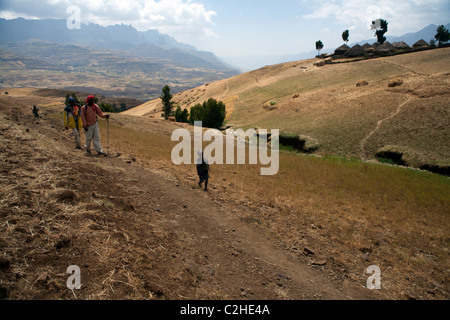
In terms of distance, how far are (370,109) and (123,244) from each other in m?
38.4

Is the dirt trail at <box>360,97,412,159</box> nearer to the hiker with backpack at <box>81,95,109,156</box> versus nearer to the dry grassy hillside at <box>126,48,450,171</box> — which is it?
the dry grassy hillside at <box>126,48,450,171</box>

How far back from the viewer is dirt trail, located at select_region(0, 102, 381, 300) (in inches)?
167

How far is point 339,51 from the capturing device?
290 feet

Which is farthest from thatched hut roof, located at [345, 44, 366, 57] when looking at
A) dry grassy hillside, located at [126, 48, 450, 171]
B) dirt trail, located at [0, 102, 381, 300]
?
dirt trail, located at [0, 102, 381, 300]

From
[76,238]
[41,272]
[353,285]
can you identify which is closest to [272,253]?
[353,285]

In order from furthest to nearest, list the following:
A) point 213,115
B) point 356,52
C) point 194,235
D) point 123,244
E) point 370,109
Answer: point 356,52
point 213,115
point 370,109
point 194,235
point 123,244

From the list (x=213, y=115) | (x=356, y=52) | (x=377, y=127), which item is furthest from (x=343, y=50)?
(x=377, y=127)

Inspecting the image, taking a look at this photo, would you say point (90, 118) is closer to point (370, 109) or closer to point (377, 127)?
point (377, 127)

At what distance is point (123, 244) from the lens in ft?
18.0

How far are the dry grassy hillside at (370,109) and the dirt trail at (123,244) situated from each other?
2282 centimetres

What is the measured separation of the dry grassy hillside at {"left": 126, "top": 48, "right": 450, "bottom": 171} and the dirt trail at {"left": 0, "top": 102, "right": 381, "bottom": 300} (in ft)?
74.9

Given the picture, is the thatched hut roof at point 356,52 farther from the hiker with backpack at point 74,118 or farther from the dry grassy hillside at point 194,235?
the hiker with backpack at point 74,118

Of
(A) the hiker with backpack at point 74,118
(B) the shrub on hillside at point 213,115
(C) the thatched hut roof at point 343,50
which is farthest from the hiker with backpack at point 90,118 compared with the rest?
(C) the thatched hut roof at point 343,50

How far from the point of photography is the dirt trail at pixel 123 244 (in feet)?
13.9
